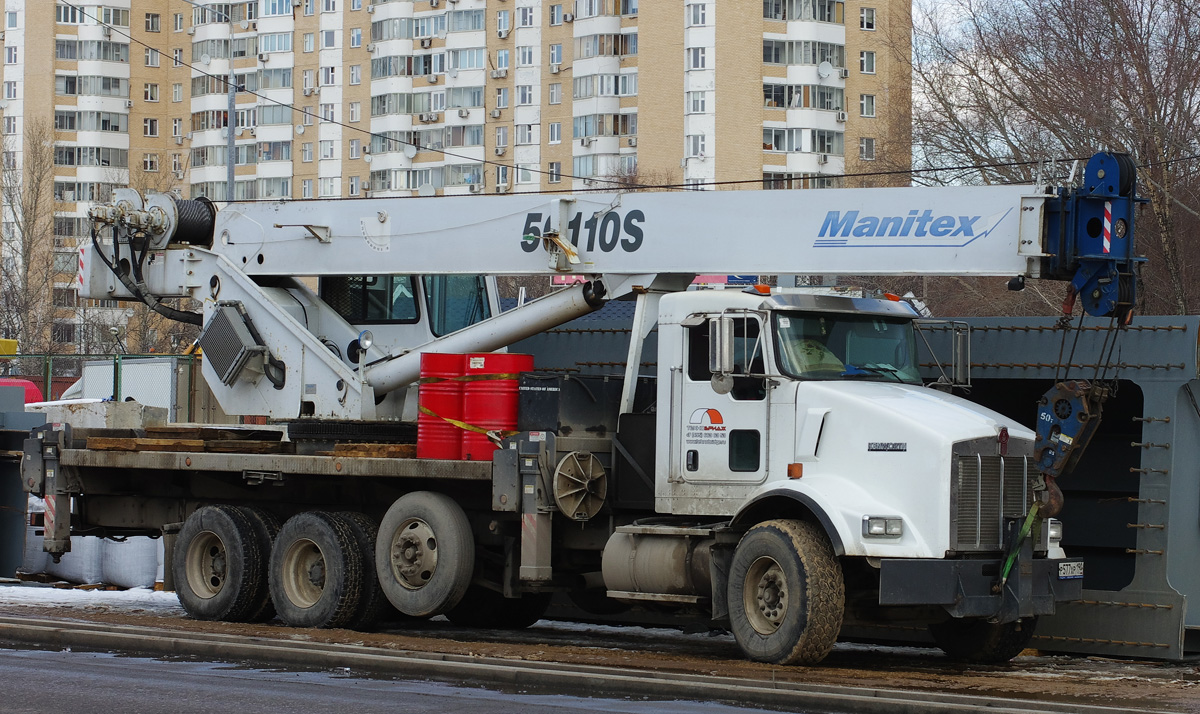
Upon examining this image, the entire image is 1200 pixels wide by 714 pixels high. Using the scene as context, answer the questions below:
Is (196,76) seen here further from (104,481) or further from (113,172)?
(104,481)

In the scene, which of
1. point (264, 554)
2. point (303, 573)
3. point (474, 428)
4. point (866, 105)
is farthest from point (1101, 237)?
point (866, 105)

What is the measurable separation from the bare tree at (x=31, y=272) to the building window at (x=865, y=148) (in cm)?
3420

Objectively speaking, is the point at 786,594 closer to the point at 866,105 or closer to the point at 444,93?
the point at 866,105

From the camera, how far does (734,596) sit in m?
12.1

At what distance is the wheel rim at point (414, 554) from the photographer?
13992 millimetres

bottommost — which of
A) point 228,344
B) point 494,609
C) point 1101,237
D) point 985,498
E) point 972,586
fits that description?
point 494,609

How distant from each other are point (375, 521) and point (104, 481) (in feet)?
11.2

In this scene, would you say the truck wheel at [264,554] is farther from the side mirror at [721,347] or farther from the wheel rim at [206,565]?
the side mirror at [721,347]

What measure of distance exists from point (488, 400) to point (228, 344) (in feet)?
11.2

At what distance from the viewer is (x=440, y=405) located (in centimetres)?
1409

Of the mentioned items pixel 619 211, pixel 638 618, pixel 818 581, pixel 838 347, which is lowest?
pixel 638 618

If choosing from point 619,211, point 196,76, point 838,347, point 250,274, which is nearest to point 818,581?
point 838,347

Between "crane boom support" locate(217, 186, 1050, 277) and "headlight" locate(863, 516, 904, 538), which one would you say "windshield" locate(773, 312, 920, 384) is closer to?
"crane boom support" locate(217, 186, 1050, 277)

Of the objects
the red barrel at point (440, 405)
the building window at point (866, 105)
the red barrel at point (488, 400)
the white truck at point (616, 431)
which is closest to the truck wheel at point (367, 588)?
the white truck at point (616, 431)
